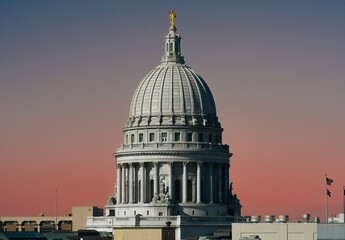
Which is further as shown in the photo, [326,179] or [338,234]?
[326,179]

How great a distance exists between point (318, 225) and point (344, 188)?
667 centimetres

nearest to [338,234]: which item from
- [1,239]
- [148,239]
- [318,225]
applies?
[318,225]

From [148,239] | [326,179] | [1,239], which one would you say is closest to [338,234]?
[326,179]

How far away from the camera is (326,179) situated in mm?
194625

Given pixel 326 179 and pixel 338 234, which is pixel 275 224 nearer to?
pixel 326 179

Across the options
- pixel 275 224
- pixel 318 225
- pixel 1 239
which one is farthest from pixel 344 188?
pixel 1 239

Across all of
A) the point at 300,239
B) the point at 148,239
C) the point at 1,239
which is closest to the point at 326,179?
the point at 300,239

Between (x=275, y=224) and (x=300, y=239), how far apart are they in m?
5.40

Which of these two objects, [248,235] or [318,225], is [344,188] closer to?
[318,225]

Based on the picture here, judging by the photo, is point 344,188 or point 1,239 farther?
point 1,239

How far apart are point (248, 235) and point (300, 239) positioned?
8.40 metres

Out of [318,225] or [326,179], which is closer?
[318,225]

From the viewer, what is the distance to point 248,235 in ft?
655

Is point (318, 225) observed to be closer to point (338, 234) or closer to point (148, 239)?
point (338, 234)
